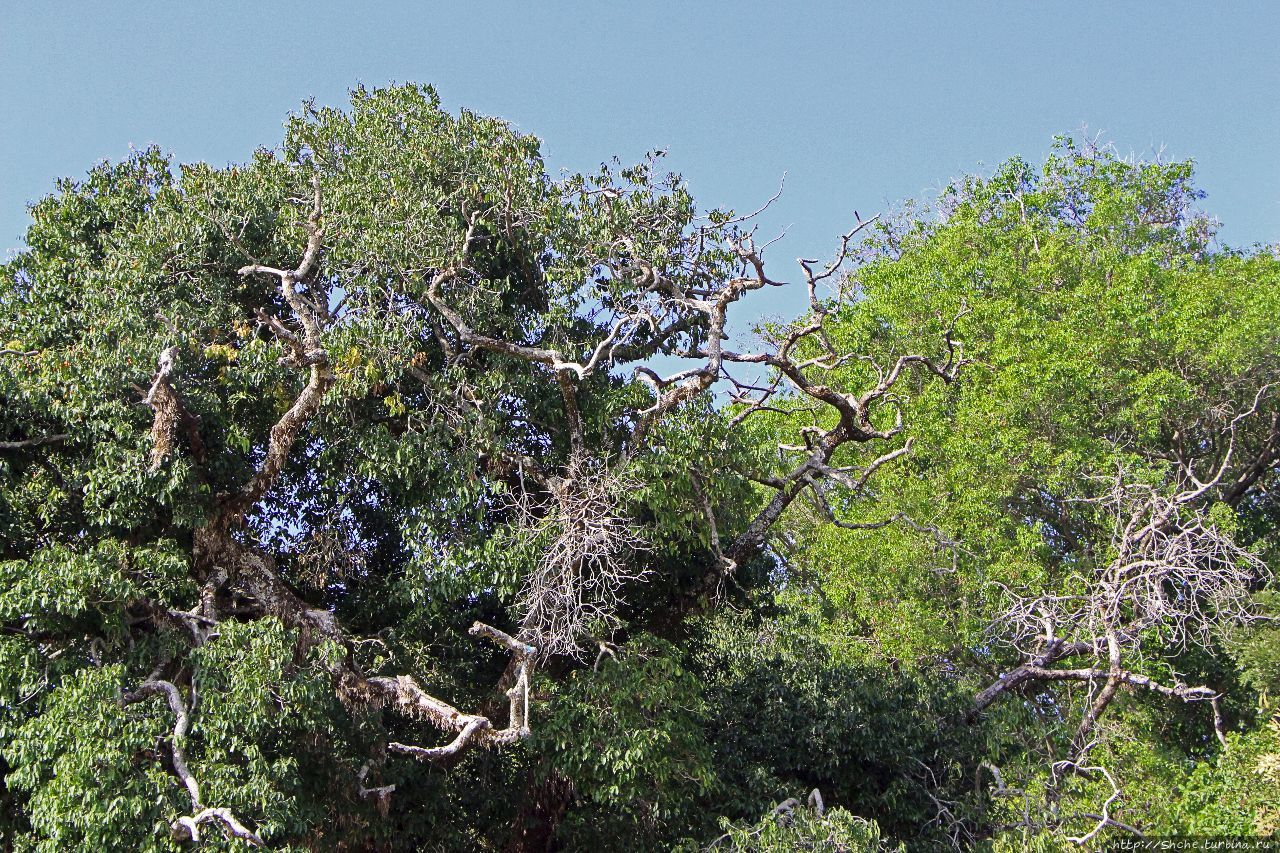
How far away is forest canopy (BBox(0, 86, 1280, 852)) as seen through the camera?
927 cm

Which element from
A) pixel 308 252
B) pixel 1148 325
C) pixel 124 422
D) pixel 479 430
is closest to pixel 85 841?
pixel 124 422

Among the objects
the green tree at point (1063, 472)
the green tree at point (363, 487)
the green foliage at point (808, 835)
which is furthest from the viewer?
the green tree at point (1063, 472)

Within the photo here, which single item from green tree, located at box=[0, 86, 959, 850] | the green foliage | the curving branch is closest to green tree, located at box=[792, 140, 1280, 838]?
the green foliage

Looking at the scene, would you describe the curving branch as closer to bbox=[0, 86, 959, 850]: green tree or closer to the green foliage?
bbox=[0, 86, 959, 850]: green tree

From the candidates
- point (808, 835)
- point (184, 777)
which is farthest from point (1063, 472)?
point (184, 777)

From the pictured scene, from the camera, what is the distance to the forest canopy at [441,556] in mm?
9273

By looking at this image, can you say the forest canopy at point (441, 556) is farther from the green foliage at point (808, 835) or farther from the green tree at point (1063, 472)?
the green tree at point (1063, 472)

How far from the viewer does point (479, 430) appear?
34.6 feet

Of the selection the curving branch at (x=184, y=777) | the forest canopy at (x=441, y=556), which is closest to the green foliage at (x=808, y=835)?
the forest canopy at (x=441, y=556)

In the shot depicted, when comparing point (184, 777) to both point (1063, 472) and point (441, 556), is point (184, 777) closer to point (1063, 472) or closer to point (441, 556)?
point (441, 556)

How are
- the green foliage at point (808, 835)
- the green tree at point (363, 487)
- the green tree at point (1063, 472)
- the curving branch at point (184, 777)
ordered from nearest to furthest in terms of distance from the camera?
the curving branch at point (184, 777)
the green tree at point (363, 487)
the green foliage at point (808, 835)
the green tree at point (1063, 472)

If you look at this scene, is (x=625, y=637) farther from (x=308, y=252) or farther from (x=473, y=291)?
(x=308, y=252)

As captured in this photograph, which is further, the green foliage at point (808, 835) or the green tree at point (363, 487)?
the green foliage at point (808, 835)

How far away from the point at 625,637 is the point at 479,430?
8.91 ft
